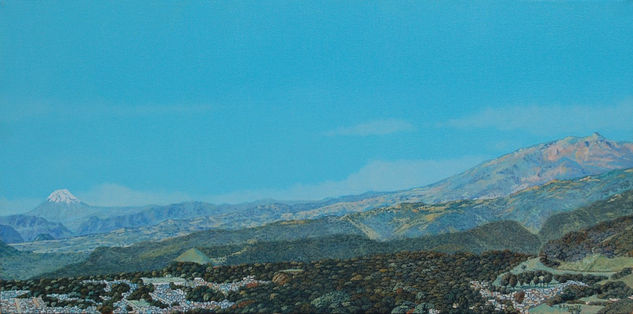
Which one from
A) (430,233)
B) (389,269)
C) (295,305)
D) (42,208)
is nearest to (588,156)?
(430,233)

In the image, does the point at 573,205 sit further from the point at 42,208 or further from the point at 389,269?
the point at 42,208

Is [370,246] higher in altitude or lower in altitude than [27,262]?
lower

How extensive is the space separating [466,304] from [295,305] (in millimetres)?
6728

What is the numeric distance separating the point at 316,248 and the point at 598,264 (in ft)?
51.8

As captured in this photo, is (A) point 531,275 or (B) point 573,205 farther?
(B) point 573,205

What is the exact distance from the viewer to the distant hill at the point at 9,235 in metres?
→ 46.6

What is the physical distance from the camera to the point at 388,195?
5272 cm

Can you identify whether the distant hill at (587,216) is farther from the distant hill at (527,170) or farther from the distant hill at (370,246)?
the distant hill at (527,170)

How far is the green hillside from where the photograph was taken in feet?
126

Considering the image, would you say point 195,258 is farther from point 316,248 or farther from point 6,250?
point 6,250

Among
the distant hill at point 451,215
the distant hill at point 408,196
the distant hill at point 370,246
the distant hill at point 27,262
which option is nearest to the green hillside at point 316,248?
the distant hill at point 370,246

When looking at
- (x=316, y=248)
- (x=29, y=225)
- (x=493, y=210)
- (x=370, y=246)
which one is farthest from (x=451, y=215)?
(x=29, y=225)

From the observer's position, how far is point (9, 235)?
4725 centimetres

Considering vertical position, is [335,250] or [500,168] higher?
[500,168]
